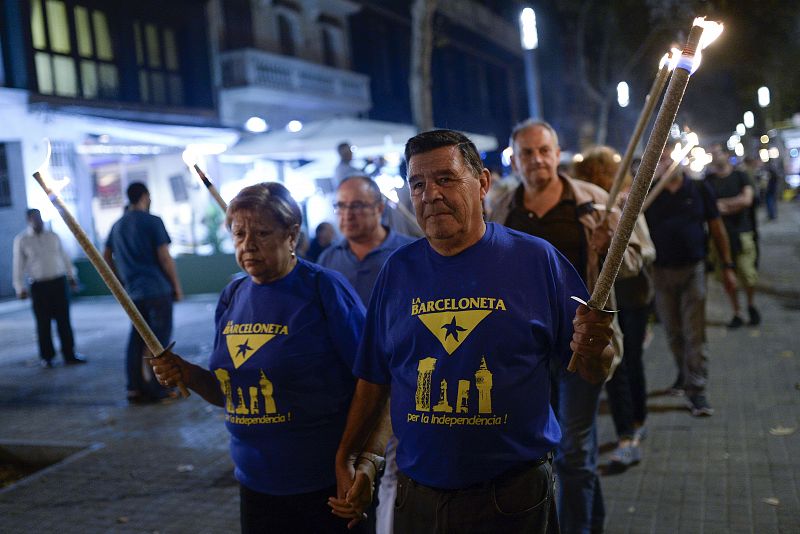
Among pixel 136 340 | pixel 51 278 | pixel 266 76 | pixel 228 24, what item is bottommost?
pixel 136 340

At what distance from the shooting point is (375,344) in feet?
8.98

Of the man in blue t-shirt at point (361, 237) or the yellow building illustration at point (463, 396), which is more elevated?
the man in blue t-shirt at point (361, 237)

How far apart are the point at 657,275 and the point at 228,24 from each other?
1896cm

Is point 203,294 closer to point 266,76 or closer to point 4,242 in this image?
point 4,242

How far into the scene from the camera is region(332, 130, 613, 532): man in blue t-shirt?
241 cm

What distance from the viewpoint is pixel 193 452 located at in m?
6.61

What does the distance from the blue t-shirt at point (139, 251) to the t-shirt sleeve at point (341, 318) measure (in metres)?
5.55

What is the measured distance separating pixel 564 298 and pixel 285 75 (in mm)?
21885

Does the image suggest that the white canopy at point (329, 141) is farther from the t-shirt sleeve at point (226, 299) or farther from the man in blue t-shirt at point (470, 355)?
the man in blue t-shirt at point (470, 355)

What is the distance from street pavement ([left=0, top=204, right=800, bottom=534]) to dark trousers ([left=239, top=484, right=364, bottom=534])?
208 centimetres

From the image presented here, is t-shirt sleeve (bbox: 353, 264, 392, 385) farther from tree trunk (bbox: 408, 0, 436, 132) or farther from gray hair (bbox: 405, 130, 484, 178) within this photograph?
tree trunk (bbox: 408, 0, 436, 132)

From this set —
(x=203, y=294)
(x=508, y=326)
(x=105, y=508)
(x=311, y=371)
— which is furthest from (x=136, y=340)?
(x=203, y=294)

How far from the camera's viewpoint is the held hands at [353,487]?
2.74 m

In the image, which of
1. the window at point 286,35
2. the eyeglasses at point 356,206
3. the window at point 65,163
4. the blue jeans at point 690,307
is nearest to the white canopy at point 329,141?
the window at point 65,163
